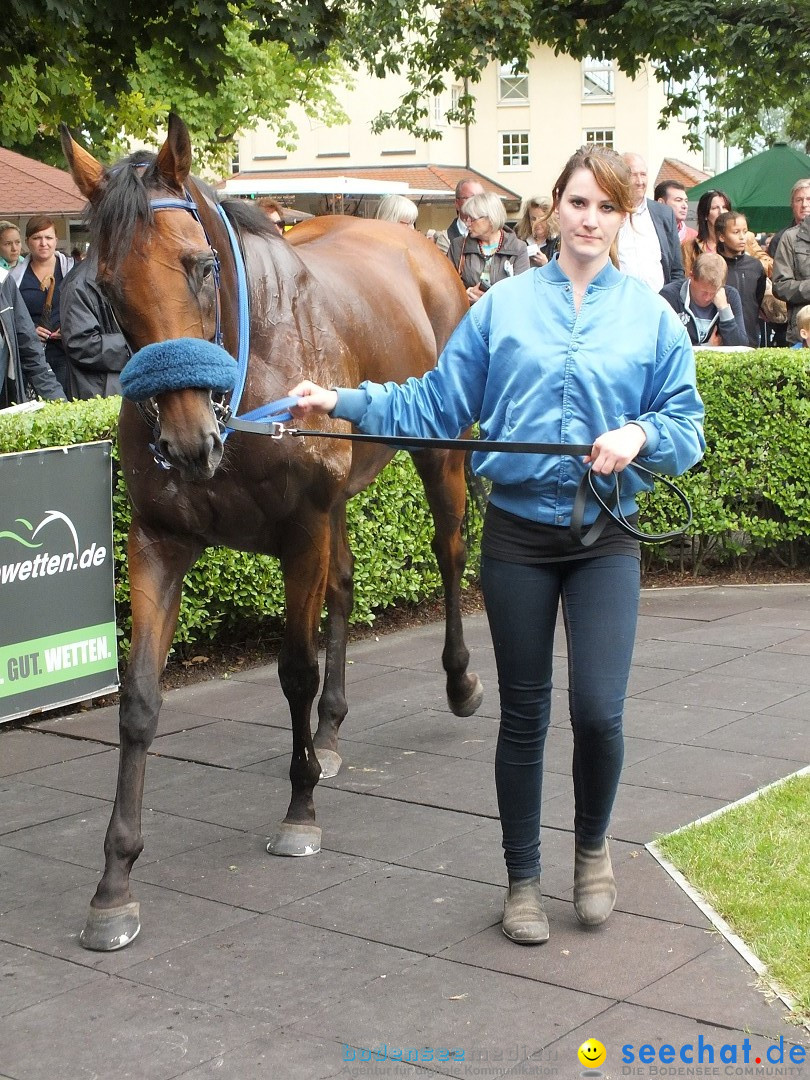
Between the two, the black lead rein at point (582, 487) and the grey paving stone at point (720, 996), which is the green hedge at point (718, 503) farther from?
the grey paving stone at point (720, 996)

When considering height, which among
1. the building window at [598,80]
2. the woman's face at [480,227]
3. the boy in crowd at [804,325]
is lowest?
the boy in crowd at [804,325]

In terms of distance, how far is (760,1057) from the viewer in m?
3.19

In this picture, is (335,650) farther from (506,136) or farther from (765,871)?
(506,136)

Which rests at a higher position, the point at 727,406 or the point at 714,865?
the point at 727,406

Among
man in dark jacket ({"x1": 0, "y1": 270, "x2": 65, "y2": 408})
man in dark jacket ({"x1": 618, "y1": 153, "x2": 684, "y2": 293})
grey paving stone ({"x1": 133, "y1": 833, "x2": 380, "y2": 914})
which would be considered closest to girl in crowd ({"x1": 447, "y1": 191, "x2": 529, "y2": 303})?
man in dark jacket ({"x1": 618, "y1": 153, "x2": 684, "y2": 293})

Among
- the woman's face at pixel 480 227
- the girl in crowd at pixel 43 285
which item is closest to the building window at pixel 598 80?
the woman's face at pixel 480 227

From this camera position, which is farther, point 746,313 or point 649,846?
point 746,313

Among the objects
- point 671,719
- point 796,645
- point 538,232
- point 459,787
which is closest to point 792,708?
point 671,719

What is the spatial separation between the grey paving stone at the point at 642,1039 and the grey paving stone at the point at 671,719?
97.7 inches

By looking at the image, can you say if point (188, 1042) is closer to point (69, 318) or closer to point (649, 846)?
point (649, 846)

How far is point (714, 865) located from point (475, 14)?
553 inches

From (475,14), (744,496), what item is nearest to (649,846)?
(744,496)

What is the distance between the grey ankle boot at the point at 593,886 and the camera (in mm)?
3932

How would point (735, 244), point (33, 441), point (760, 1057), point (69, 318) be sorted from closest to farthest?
point (760, 1057), point (33, 441), point (69, 318), point (735, 244)
